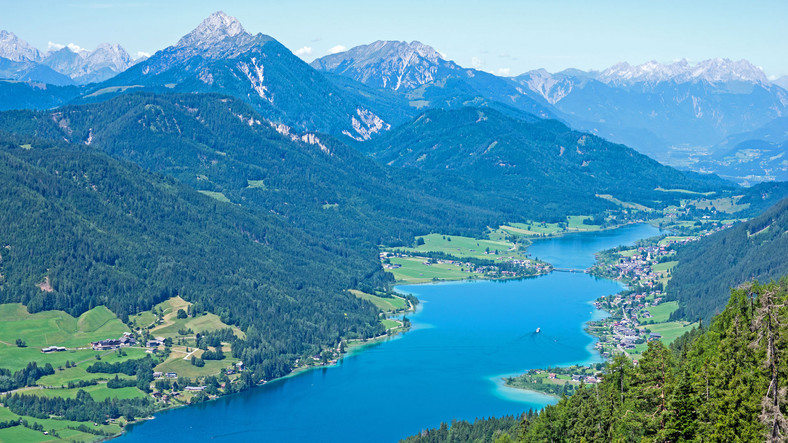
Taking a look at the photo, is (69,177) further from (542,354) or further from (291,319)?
(542,354)

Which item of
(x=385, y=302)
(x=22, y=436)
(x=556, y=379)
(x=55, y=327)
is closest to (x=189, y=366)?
(x=55, y=327)

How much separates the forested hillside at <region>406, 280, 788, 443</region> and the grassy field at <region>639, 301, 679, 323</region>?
90.8m

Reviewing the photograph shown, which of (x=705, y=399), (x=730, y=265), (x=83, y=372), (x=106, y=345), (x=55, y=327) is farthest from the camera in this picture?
(x=730, y=265)

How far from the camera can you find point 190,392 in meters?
120

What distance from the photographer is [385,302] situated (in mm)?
174125

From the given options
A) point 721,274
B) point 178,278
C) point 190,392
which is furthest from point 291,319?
point 721,274

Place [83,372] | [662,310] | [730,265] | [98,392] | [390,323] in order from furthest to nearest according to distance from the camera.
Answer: [730,265] → [662,310] → [390,323] → [83,372] → [98,392]

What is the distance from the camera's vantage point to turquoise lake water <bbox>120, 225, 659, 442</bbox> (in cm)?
10825

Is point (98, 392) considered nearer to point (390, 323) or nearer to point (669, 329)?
point (390, 323)

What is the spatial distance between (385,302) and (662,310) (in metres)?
51.3

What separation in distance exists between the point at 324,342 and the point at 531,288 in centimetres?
6050

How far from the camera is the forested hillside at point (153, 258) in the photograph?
14238cm

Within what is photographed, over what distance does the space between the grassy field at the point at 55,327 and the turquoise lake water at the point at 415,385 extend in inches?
1034

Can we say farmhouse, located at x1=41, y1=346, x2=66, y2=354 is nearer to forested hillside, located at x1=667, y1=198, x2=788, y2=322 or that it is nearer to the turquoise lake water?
the turquoise lake water
